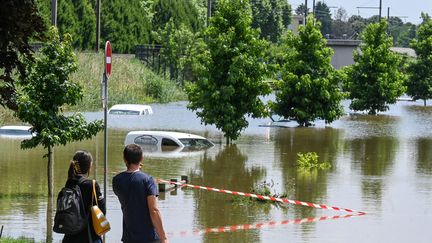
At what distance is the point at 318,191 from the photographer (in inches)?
1108

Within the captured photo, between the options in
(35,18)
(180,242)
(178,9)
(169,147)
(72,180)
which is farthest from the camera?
(178,9)

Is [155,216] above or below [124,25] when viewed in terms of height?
below

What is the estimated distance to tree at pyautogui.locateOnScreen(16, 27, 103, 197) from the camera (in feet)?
76.4

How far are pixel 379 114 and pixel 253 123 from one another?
1695 centimetres

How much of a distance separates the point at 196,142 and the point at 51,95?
54.6ft

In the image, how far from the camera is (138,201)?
11094 mm

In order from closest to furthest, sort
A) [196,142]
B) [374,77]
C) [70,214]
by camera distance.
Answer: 1. [70,214]
2. [196,142]
3. [374,77]

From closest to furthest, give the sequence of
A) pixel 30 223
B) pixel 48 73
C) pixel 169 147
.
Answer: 1. pixel 30 223
2. pixel 48 73
3. pixel 169 147

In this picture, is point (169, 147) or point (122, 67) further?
point (122, 67)

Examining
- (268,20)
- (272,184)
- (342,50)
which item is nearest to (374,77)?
(272,184)

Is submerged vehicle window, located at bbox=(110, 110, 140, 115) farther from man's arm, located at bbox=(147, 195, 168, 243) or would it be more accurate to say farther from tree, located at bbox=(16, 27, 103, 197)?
man's arm, located at bbox=(147, 195, 168, 243)

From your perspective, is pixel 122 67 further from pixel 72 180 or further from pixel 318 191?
pixel 72 180

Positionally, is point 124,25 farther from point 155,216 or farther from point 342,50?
point 155,216

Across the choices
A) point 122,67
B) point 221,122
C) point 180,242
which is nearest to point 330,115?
point 221,122
